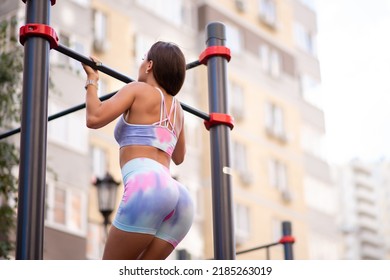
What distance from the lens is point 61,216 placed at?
23906 mm

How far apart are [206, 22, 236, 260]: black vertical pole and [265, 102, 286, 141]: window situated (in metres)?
29.1

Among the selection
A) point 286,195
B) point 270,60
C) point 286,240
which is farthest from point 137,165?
point 270,60

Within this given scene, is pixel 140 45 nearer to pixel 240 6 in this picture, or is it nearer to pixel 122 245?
pixel 240 6

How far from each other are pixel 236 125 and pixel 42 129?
2919 cm

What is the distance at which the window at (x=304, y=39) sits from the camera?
39.7m

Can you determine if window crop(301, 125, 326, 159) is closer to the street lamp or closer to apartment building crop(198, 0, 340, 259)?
apartment building crop(198, 0, 340, 259)

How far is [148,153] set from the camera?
5312mm

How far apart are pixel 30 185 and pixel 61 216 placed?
19334 millimetres

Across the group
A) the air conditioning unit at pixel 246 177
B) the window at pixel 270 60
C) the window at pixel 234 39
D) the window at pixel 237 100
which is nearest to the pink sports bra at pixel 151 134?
the air conditioning unit at pixel 246 177

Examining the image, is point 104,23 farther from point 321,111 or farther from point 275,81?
point 321,111

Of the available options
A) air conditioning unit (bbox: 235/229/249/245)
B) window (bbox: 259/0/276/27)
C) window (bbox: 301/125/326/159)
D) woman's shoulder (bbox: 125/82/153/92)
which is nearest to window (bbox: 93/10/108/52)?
air conditioning unit (bbox: 235/229/249/245)

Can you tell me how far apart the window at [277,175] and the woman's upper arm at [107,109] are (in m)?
30.1

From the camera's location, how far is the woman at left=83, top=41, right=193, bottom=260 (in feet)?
16.8

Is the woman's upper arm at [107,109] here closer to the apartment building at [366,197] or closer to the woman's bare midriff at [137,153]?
the woman's bare midriff at [137,153]
